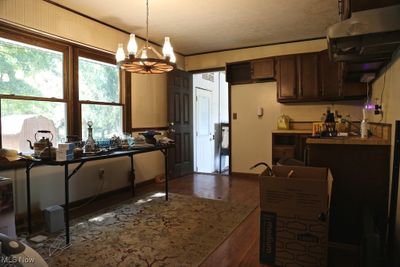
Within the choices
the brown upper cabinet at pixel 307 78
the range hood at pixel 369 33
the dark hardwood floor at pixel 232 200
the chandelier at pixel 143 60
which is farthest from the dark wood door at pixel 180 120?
the range hood at pixel 369 33

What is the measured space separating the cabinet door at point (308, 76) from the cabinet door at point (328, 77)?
0.08 metres

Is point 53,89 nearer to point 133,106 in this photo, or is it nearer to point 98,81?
point 98,81

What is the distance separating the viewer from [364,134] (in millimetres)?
2508

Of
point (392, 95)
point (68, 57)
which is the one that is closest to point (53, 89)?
point (68, 57)

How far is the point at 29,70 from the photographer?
9.77 feet

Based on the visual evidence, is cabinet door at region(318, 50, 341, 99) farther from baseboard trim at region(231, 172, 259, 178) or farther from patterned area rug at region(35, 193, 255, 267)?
patterned area rug at region(35, 193, 255, 267)

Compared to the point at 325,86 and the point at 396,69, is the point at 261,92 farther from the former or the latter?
the point at 396,69

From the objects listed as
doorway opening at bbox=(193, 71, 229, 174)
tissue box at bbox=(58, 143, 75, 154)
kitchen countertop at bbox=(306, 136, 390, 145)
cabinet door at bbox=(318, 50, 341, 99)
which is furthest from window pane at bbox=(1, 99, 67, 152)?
cabinet door at bbox=(318, 50, 341, 99)

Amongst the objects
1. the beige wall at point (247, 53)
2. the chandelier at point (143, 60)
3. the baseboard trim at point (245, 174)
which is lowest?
the baseboard trim at point (245, 174)

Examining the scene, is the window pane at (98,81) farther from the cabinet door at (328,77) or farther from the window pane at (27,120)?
the cabinet door at (328,77)

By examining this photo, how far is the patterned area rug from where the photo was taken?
2.12 metres

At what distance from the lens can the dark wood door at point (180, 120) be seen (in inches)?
199

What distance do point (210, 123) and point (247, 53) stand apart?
213 centimetres

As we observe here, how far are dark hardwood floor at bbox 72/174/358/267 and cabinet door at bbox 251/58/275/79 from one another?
1.95 meters
